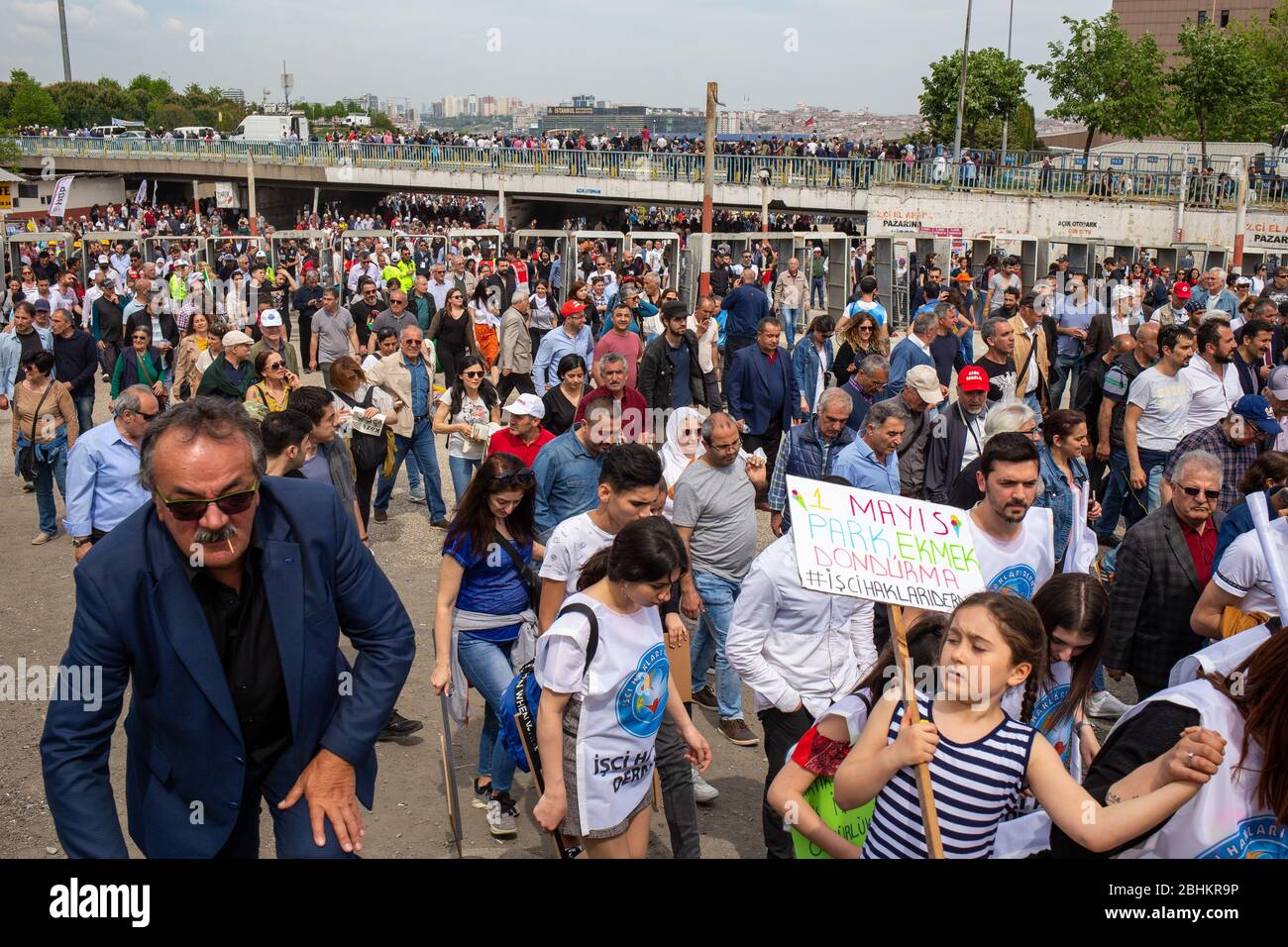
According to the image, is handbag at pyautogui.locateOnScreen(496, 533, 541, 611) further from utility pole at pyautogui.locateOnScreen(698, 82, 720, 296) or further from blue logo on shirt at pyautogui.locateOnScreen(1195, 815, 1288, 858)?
utility pole at pyautogui.locateOnScreen(698, 82, 720, 296)

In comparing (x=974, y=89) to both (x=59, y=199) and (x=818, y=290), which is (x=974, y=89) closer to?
(x=818, y=290)

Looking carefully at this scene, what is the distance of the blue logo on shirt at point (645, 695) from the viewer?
379cm

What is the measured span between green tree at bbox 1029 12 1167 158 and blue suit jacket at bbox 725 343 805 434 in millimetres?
37709

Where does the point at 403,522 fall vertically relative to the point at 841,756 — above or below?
below

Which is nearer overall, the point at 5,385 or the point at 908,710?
the point at 908,710

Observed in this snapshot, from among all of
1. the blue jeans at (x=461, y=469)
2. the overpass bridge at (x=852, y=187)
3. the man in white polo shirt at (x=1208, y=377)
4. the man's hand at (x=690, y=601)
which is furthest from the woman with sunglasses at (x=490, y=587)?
the overpass bridge at (x=852, y=187)

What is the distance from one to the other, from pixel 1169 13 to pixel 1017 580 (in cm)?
9125

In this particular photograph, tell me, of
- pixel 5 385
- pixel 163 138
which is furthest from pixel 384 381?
pixel 163 138

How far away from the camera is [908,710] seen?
2869 millimetres

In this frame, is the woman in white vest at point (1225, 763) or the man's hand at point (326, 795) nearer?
the woman in white vest at point (1225, 763)

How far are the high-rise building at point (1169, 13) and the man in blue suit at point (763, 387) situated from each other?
7991cm

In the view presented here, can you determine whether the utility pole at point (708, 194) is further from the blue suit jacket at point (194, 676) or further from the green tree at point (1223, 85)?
the green tree at point (1223, 85)

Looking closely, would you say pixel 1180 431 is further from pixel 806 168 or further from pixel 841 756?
pixel 806 168

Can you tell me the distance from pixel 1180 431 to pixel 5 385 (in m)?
10.2
